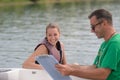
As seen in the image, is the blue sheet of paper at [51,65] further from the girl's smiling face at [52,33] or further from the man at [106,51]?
the girl's smiling face at [52,33]

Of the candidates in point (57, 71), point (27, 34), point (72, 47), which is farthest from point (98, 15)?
point (27, 34)

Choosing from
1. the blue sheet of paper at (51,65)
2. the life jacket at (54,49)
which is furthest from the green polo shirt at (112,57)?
the life jacket at (54,49)

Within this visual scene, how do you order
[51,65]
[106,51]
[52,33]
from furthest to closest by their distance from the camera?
[52,33] < [51,65] < [106,51]

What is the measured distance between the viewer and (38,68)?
558cm

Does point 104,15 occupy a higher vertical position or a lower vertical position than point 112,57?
higher

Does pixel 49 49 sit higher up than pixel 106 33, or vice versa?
pixel 106 33

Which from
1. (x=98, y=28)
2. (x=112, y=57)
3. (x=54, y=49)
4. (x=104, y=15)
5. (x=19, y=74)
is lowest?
(x=19, y=74)

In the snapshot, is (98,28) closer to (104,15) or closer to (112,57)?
(104,15)

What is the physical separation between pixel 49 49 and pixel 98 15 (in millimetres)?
1984

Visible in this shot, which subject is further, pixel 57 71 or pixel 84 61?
pixel 84 61

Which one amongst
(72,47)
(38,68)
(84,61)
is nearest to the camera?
(38,68)

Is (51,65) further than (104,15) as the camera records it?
Yes

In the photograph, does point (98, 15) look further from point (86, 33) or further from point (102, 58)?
point (86, 33)

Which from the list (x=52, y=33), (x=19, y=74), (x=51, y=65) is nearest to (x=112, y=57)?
(x=51, y=65)
